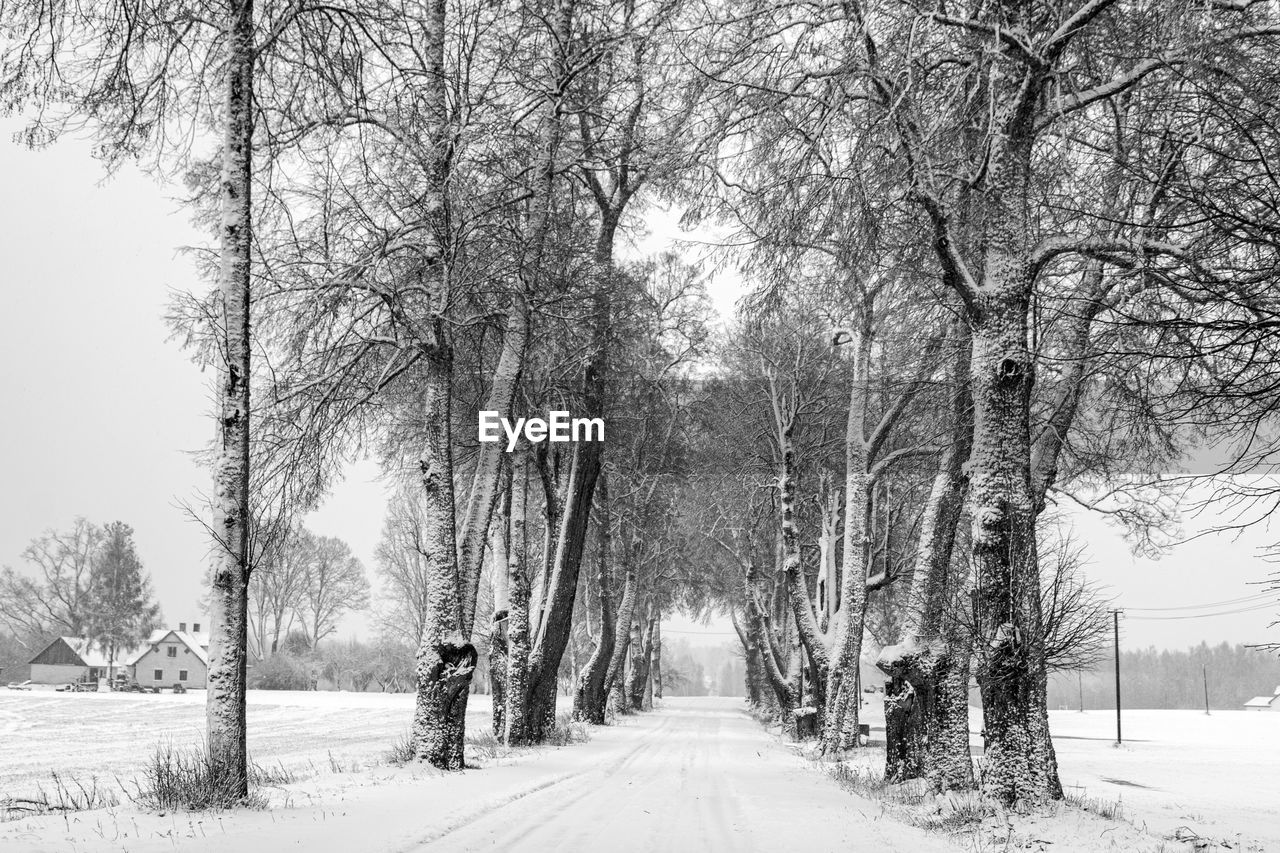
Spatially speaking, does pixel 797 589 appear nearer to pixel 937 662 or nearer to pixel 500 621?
pixel 500 621

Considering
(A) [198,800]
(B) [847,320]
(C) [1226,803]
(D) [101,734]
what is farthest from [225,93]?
(D) [101,734]

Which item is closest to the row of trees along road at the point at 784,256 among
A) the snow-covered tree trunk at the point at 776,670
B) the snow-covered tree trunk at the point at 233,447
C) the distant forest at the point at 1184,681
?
the snow-covered tree trunk at the point at 233,447

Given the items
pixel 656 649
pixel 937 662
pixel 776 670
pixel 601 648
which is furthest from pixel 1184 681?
pixel 937 662

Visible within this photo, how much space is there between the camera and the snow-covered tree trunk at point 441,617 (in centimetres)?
1176

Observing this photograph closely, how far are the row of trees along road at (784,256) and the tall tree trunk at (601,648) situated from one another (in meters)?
6.21

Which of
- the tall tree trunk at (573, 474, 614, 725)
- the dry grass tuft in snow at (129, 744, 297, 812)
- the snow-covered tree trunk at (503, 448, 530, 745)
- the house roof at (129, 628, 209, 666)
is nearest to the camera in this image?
the dry grass tuft in snow at (129, 744, 297, 812)

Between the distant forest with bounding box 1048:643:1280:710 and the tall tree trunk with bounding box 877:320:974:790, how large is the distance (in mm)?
107765

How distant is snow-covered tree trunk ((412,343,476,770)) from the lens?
38.6ft

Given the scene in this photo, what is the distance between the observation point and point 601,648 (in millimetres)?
25359

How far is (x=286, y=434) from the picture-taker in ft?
35.0

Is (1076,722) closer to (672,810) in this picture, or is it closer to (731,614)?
(731,614)

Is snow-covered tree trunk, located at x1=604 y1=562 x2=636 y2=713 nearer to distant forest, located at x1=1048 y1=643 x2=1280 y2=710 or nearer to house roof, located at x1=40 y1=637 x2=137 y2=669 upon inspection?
house roof, located at x1=40 y1=637 x2=137 y2=669

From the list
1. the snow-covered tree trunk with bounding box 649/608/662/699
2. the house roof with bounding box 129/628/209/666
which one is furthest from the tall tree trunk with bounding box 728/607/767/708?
the house roof with bounding box 129/628/209/666

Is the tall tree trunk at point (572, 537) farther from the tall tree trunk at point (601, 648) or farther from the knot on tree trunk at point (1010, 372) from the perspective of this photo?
the knot on tree trunk at point (1010, 372)
